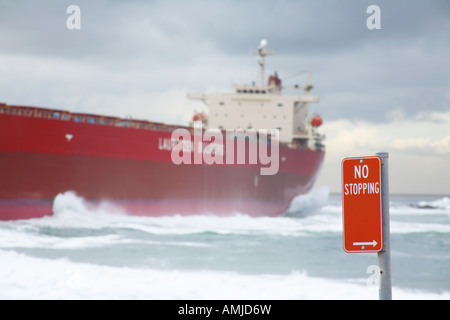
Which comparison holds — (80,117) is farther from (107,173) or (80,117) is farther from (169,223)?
(169,223)

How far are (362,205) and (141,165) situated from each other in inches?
723

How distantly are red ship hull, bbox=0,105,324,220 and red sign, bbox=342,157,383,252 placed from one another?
50.9ft

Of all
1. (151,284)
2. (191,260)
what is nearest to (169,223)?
(191,260)

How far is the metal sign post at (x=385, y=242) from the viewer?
2240mm

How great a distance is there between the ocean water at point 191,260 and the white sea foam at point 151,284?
0.06 ft

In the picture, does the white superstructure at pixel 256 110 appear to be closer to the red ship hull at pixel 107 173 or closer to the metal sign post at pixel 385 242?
the red ship hull at pixel 107 173

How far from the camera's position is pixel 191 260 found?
563 inches

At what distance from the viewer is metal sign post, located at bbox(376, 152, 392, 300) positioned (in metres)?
2.24

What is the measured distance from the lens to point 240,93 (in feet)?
96.7

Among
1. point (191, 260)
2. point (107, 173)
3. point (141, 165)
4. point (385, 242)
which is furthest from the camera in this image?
point (141, 165)

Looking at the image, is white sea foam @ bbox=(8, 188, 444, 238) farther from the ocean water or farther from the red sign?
the red sign

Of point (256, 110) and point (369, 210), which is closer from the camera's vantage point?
point (369, 210)
